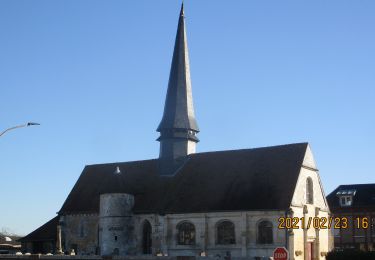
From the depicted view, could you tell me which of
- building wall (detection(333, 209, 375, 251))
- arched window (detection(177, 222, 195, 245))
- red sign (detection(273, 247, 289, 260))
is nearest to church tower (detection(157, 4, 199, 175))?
arched window (detection(177, 222, 195, 245))

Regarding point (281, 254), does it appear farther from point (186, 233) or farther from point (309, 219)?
point (186, 233)

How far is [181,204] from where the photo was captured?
44719 mm

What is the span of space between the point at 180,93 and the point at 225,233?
13728 mm

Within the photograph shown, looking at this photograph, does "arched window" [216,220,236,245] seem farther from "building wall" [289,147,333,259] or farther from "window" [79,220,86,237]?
"window" [79,220,86,237]

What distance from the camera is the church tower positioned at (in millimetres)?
48969

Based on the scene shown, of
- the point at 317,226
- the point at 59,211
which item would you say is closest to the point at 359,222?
the point at 317,226

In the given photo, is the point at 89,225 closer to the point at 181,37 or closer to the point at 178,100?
the point at 178,100

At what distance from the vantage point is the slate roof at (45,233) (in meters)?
52.4

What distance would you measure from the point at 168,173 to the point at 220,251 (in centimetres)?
956

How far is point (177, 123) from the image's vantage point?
1925 inches

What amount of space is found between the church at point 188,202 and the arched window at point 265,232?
7cm

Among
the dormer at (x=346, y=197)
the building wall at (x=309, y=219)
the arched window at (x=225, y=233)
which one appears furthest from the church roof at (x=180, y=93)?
the dormer at (x=346, y=197)

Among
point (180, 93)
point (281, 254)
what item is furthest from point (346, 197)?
point (281, 254)

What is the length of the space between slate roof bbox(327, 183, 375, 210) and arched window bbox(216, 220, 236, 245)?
23666mm
